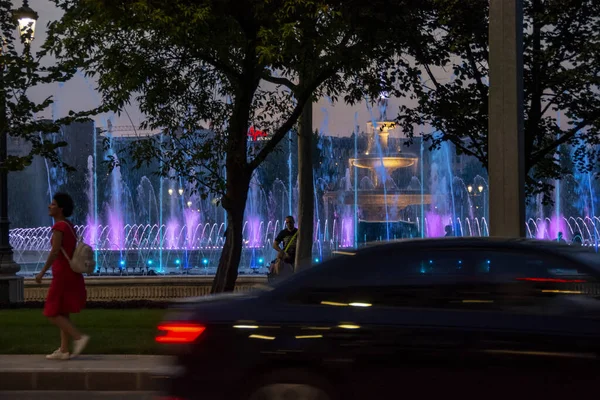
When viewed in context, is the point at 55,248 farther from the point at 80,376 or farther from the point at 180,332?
the point at 180,332

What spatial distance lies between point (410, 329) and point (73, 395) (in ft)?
14.3

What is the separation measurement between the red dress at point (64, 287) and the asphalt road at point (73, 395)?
1.05 meters

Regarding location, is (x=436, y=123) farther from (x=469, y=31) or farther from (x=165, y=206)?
(x=165, y=206)

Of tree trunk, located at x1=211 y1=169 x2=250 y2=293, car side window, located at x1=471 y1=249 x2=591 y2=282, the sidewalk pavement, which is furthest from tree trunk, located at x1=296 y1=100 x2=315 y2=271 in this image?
car side window, located at x1=471 y1=249 x2=591 y2=282

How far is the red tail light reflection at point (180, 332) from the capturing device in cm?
623

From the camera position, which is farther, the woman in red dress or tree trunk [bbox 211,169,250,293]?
tree trunk [bbox 211,169,250,293]

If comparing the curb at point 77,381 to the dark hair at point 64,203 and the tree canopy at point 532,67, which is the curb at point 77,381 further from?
the tree canopy at point 532,67

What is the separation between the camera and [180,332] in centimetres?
627

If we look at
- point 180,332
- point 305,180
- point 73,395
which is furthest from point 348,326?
point 305,180

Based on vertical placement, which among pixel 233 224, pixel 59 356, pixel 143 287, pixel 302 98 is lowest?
pixel 59 356

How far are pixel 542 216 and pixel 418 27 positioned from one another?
37913 millimetres

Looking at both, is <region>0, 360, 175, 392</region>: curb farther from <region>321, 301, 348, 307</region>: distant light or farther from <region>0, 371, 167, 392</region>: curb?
<region>321, 301, 348, 307</region>: distant light

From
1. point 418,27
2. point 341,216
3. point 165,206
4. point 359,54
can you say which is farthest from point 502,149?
point 165,206

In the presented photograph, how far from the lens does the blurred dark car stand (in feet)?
19.5
